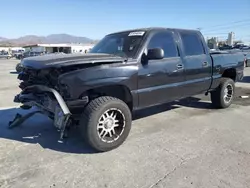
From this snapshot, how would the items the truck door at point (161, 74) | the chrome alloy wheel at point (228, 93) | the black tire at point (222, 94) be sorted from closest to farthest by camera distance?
1. the truck door at point (161, 74)
2. the black tire at point (222, 94)
3. the chrome alloy wheel at point (228, 93)

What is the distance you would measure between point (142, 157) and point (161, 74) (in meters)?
1.71

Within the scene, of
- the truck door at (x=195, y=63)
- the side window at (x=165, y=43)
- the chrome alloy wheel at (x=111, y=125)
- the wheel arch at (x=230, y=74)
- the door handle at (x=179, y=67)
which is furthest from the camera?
the wheel arch at (x=230, y=74)

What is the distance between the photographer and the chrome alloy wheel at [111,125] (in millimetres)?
4141

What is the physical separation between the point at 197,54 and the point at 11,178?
14.3 ft

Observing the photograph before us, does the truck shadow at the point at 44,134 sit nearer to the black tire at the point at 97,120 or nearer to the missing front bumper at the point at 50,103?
the black tire at the point at 97,120

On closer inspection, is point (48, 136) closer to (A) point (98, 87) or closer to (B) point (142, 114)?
(A) point (98, 87)

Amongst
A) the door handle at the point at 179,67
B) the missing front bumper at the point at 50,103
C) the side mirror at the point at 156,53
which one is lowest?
the missing front bumper at the point at 50,103

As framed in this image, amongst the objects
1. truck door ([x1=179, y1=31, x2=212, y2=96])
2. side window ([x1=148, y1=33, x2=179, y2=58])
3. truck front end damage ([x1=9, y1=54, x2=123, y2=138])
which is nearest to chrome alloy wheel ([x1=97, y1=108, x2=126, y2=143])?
truck front end damage ([x1=9, y1=54, x2=123, y2=138])

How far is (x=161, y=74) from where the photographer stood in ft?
16.3

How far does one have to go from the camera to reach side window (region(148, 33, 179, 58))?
5.01 m

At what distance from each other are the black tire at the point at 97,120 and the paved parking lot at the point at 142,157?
13 centimetres

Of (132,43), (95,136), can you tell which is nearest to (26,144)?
(95,136)

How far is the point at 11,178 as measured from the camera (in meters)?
3.33

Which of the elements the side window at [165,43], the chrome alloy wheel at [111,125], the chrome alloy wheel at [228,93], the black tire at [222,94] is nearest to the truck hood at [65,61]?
the chrome alloy wheel at [111,125]
